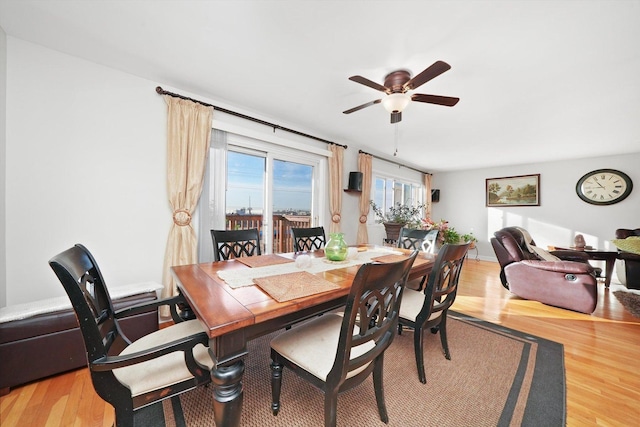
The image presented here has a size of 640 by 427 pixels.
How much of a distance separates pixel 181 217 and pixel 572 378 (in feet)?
11.3

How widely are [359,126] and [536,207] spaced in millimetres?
4974

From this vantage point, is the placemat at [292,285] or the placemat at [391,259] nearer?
the placemat at [292,285]

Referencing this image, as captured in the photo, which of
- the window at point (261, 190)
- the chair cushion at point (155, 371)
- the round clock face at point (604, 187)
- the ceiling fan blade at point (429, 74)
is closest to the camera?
the chair cushion at point (155, 371)

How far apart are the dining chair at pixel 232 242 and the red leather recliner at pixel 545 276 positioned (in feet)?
11.1

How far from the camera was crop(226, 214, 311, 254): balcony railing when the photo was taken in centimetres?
294

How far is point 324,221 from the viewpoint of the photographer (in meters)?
3.85

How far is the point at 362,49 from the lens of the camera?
174 centimetres

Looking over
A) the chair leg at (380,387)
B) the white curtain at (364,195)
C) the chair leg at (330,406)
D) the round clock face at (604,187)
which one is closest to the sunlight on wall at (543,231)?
the round clock face at (604,187)

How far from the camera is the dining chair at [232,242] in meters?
1.99

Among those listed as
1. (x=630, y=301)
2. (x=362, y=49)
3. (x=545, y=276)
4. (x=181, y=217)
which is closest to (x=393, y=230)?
(x=545, y=276)

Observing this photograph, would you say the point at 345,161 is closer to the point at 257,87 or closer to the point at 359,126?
the point at 359,126

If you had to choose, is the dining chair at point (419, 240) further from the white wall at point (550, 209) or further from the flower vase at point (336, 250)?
the white wall at point (550, 209)

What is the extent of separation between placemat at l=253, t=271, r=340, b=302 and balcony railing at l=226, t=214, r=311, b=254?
1.76 metres

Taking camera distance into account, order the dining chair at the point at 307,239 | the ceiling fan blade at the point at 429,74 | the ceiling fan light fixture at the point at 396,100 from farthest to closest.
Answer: the dining chair at the point at 307,239 → the ceiling fan light fixture at the point at 396,100 → the ceiling fan blade at the point at 429,74
